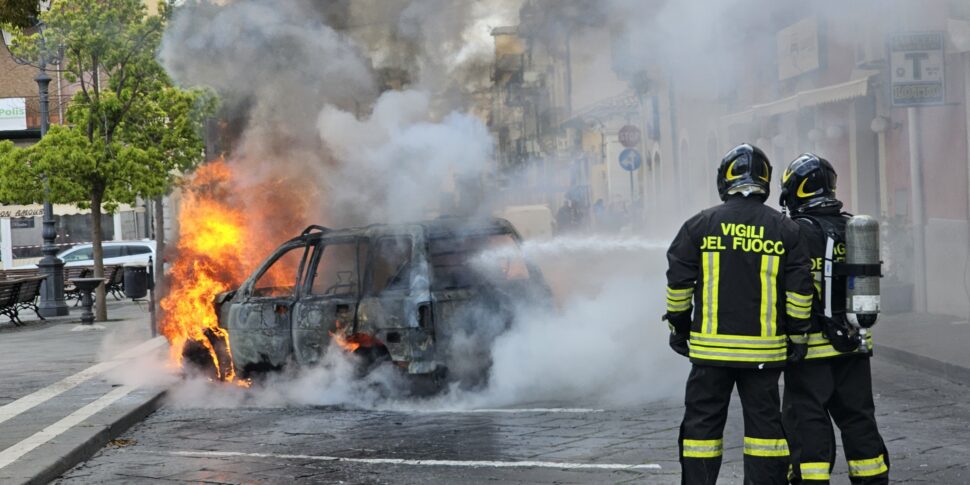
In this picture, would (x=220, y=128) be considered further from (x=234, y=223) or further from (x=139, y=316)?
(x=139, y=316)

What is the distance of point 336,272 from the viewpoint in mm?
10023

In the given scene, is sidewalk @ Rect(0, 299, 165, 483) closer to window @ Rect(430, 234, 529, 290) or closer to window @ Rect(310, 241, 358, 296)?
window @ Rect(310, 241, 358, 296)

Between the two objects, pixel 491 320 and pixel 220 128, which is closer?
pixel 491 320

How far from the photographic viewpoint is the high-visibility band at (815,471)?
518 centimetres

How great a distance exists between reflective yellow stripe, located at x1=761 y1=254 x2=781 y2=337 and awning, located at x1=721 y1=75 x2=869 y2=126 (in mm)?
11619

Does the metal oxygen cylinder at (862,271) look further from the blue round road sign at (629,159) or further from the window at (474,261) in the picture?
the blue round road sign at (629,159)

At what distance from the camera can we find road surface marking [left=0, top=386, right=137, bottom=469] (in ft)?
24.2

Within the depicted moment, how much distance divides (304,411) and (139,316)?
11794 mm

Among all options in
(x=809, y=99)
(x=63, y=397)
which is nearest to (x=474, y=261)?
(x=63, y=397)

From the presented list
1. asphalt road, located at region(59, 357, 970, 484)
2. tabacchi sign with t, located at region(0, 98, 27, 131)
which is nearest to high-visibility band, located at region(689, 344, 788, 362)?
asphalt road, located at region(59, 357, 970, 484)

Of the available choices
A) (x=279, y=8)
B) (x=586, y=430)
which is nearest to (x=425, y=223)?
(x=586, y=430)

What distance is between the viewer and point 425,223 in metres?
9.03

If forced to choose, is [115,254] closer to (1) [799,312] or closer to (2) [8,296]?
(2) [8,296]

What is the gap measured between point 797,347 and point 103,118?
590 inches
